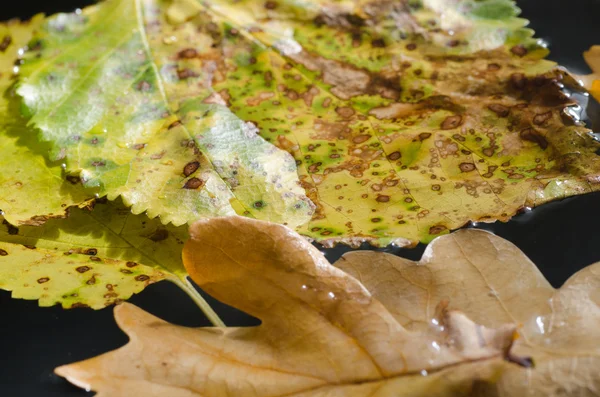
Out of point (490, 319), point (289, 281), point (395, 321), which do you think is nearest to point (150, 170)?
point (289, 281)

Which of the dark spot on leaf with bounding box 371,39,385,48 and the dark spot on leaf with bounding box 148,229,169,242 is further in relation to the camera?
the dark spot on leaf with bounding box 371,39,385,48

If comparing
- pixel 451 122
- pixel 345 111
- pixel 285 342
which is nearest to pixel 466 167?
pixel 451 122

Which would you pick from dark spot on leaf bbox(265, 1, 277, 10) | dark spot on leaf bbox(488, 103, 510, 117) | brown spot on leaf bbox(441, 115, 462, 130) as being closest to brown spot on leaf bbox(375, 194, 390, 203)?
brown spot on leaf bbox(441, 115, 462, 130)

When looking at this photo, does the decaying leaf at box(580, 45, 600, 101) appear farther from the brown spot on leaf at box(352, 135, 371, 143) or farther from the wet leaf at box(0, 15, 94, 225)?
the wet leaf at box(0, 15, 94, 225)

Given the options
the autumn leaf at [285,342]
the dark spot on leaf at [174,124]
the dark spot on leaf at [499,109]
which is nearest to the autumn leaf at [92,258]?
the autumn leaf at [285,342]

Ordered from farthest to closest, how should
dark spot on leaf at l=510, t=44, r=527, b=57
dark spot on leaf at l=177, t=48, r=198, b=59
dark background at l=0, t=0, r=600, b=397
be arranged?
1. dark spot on leaf at l=177, t=48, r=198, b=59
2. dark spot on leaf at l=510, t=44, r=527, b=57
3. dark background at l=0, t=0, r=600, b=397

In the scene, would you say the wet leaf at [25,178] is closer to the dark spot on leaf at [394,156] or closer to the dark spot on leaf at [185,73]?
the dark spot on leaf at [185,73]

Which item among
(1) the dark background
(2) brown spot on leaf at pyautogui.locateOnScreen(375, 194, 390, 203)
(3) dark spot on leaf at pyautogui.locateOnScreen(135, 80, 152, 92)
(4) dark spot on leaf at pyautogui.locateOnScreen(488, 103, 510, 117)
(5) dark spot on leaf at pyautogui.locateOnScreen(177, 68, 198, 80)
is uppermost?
(5) dark spot on leaf at pyautogui.locateOnScreen(177, 68, 198, 80)
